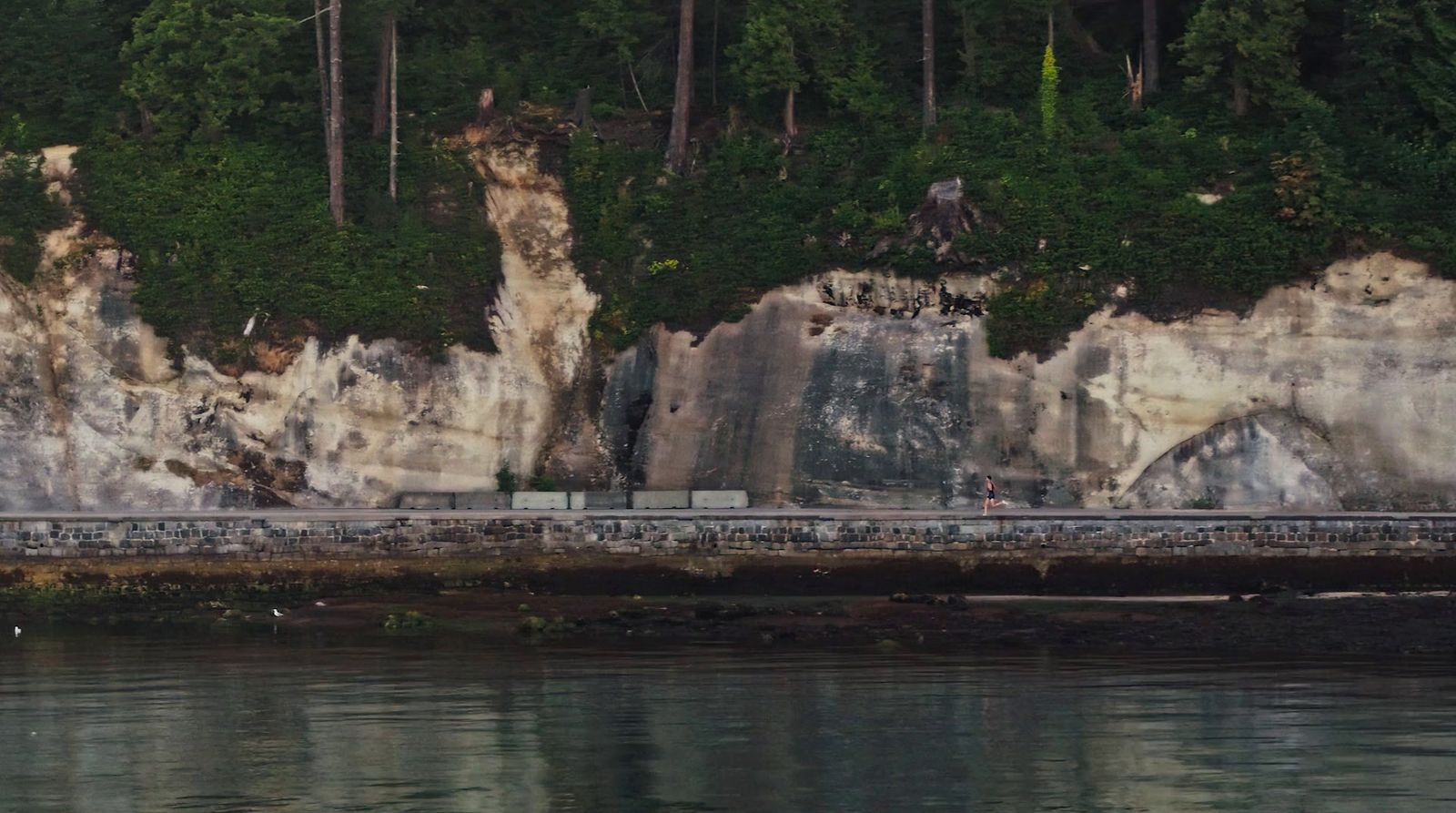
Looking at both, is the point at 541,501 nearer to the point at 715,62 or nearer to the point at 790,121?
the point at 790,121

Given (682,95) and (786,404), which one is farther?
(682,95)

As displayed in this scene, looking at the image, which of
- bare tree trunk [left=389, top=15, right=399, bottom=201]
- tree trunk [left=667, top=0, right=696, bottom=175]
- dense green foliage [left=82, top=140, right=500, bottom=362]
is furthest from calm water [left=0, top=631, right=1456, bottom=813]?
tree trunk [left=667, top=0, right=696, bottom=175]

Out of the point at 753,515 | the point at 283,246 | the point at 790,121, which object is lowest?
the point at 753,515

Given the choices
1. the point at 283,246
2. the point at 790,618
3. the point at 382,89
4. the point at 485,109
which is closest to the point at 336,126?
the point at 382,89

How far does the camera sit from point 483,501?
1625 inches

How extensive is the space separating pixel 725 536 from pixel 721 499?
12.5ft

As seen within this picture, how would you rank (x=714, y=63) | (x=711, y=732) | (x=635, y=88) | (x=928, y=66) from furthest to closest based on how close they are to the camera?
(x=714, y=63)
(x=635, y=88)
(x=928, y=66)
(x=711, y=732)

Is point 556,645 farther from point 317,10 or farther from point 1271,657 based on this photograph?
point 317,10

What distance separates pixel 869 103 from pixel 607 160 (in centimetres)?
588

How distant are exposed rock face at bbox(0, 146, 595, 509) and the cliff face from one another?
0.05 m

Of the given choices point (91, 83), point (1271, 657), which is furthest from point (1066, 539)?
point (91, 83)

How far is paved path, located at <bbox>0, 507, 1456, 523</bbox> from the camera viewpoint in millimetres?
35875

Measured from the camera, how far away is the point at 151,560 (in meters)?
36.7

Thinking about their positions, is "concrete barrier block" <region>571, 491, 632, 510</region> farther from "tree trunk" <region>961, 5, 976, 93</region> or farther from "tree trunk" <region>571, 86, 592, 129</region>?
"tree trunk" <region>961, 5, 976, 93</region>
